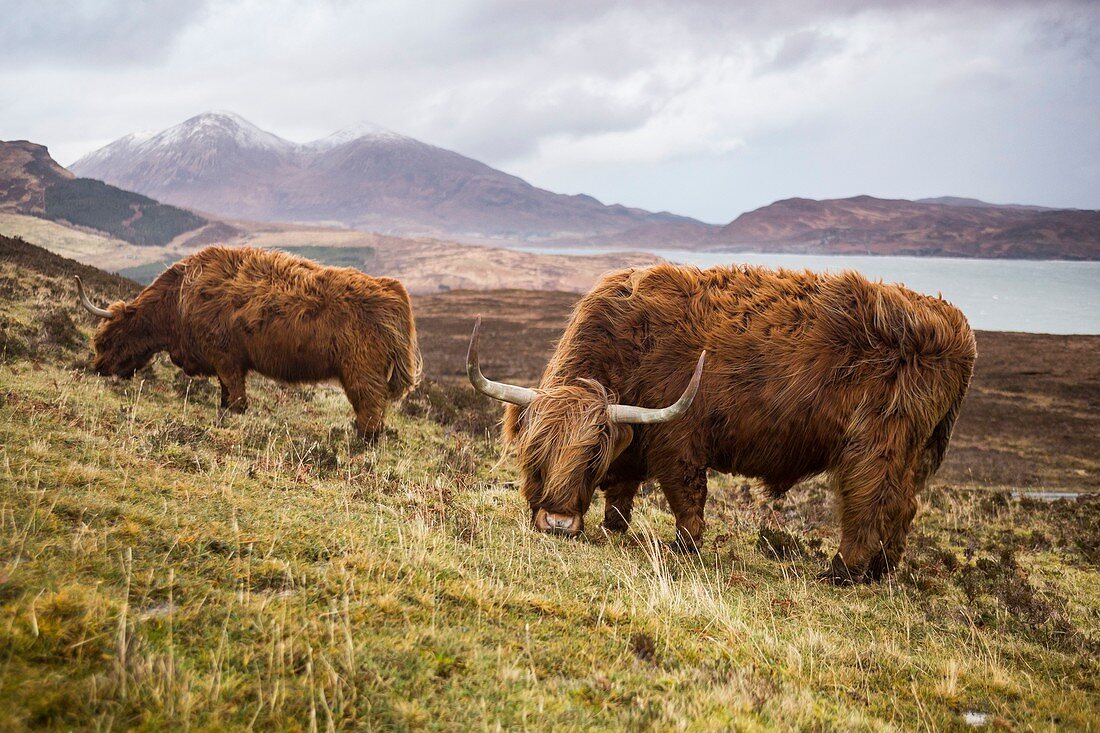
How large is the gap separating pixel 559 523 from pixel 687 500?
127 centimetres

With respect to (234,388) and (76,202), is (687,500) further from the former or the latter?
(76,202)

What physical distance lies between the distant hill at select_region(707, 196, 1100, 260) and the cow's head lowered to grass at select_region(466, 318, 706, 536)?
458 ft

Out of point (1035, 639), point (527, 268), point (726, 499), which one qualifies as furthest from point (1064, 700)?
point (527, 268)

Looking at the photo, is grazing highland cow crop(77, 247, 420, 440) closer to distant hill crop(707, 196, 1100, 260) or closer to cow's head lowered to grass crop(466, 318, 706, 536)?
cow's head lowered to grass crop(466, 318, 706, 536)

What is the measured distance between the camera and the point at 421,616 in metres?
2.91

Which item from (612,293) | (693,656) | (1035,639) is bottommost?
(1035,639)

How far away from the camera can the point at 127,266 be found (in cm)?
7388

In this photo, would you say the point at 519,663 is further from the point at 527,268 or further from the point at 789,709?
the point at 527,268

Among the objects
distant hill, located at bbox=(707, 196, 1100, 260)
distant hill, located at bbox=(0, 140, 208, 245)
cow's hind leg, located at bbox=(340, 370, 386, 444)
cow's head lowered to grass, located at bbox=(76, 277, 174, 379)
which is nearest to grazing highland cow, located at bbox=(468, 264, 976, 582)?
cow's hind leg, located at bbox=(340, 370, 386, 444)

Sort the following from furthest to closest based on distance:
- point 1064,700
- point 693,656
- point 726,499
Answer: point 726,499 → point 1064,700 → point 693,656

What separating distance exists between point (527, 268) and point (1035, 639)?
97.3m

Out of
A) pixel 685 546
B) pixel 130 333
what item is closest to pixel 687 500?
pixel 685 546

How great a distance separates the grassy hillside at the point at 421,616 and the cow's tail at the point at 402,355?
8.38ft

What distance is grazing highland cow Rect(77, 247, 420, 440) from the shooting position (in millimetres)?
8516
